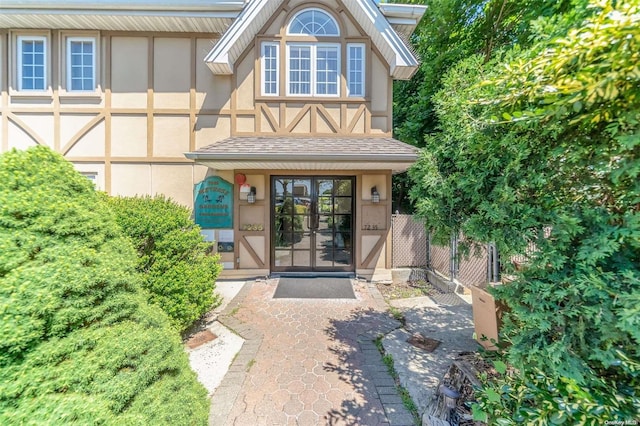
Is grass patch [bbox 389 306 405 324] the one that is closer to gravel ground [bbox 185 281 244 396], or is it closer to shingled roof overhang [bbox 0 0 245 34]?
gravel ground [bbox 185 281 244 396]

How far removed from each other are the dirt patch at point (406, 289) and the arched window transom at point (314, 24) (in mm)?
7001

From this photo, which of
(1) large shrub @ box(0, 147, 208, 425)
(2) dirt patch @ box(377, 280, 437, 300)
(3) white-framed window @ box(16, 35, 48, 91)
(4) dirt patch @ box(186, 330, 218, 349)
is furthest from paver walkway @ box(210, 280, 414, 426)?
(3) white-framed window @ box(16, 35, 48, 91)

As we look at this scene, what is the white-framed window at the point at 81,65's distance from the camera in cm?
709

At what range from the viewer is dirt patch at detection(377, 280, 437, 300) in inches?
252

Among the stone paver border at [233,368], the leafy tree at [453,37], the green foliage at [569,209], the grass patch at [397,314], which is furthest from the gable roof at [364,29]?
the stone paver border at [233,368]

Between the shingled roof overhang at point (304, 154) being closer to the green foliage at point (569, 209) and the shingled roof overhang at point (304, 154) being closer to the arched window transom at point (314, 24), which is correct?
the arched window transom at point (314, 24)

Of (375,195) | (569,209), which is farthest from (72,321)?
(375,195)

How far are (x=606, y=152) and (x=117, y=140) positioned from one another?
9.45 meters

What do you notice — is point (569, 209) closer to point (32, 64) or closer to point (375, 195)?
point (375, 195)

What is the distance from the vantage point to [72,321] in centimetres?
182

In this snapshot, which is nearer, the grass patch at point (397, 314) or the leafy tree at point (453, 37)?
the grass patch at point (397, 314)

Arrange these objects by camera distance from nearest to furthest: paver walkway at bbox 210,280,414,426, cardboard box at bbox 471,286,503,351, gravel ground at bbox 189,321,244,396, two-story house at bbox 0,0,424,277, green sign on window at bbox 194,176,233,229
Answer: paver walkway at bbox 210,280,414,426 → gravel ground at bbox 189,321,244,396 → cardboard box at bbox 471,286,503,351 → two-story house at bbox 0,0,424,277 → green sign on window at bbox 194,176,233,229

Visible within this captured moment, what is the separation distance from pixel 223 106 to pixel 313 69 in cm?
269

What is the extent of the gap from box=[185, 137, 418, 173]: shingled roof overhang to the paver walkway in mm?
3181
